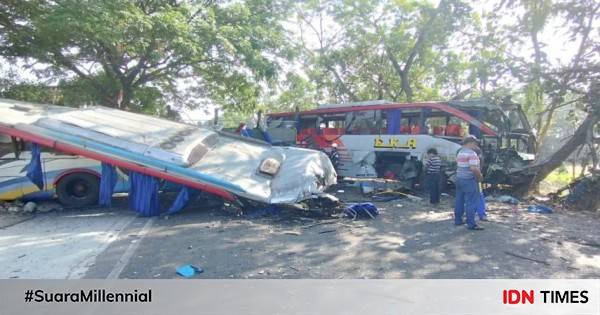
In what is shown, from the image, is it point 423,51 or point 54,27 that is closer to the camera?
point 54,27

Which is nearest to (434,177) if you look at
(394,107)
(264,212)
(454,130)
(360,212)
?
(360,212)

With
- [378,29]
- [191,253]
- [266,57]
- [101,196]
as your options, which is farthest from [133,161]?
[378,29]

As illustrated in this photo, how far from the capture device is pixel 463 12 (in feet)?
53.1

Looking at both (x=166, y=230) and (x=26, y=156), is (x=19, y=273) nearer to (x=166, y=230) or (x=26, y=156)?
(x=166, y=230)

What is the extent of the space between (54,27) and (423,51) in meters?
15.3

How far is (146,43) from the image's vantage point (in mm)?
11672

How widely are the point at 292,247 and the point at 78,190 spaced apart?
4876 mm

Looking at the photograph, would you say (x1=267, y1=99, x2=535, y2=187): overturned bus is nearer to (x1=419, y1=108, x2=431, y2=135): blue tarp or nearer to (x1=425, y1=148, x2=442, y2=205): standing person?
(x1=419, y1=108, x2=431, y2=135): blue tarp

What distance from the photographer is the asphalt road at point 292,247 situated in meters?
4.37

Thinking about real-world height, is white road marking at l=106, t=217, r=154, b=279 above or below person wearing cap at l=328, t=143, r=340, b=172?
below

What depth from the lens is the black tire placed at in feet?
25.0

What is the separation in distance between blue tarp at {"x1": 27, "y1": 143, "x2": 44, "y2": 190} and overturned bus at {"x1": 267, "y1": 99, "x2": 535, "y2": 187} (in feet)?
26.7

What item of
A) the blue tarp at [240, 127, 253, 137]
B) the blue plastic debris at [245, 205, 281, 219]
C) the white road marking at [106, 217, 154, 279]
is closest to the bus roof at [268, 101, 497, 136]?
the blue tarp at [240, 127, 253, 137]

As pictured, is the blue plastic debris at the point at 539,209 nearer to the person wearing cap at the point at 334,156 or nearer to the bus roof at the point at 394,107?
the bus roof at the point at 394,107
